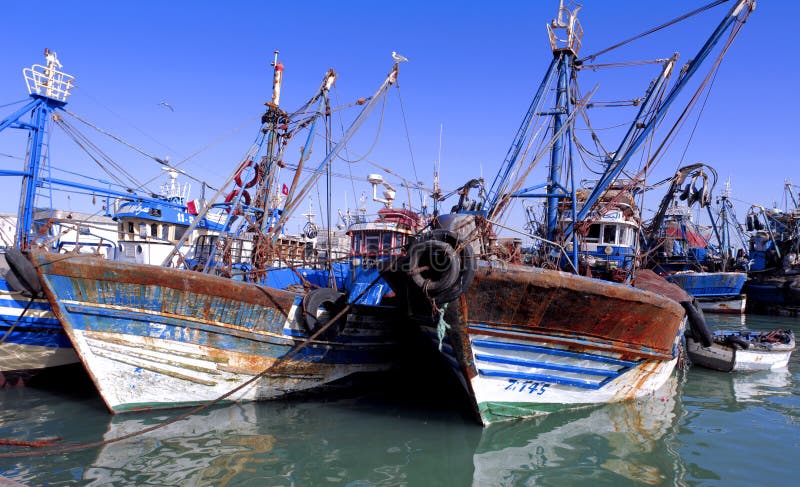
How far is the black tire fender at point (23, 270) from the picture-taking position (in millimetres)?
8141

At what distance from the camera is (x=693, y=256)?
31656 millimetres

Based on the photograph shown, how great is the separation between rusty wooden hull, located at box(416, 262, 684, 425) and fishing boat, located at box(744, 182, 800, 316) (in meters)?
23.3

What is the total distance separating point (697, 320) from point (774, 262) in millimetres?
25567

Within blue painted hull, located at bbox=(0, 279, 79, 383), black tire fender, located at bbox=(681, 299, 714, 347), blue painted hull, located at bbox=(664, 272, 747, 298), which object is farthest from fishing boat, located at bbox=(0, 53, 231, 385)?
blue painted hull, located at bbox=(664, 272, 747, 298)

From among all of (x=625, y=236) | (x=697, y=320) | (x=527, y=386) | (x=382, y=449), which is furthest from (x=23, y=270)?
(x=625, y=236)

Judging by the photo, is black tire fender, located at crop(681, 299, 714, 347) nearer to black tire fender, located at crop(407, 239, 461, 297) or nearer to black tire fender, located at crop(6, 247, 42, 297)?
black tire fender, located at crop(407, 239, 461, 297)

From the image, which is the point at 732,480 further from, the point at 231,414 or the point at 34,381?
the point at 34,381

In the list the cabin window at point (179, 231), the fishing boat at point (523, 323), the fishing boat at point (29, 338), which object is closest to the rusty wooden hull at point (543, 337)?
the fishing boat at point (523, 323)

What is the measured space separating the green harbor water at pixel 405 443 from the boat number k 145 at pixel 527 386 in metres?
0.55

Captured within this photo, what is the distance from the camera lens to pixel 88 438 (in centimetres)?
691

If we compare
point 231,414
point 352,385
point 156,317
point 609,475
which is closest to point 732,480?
point 609,475

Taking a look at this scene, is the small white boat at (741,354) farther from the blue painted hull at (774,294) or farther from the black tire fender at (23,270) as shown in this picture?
the blue painted hull at (774,294)

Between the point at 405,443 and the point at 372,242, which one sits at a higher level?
the point at 372,242

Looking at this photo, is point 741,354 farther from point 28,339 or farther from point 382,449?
point 28,339
